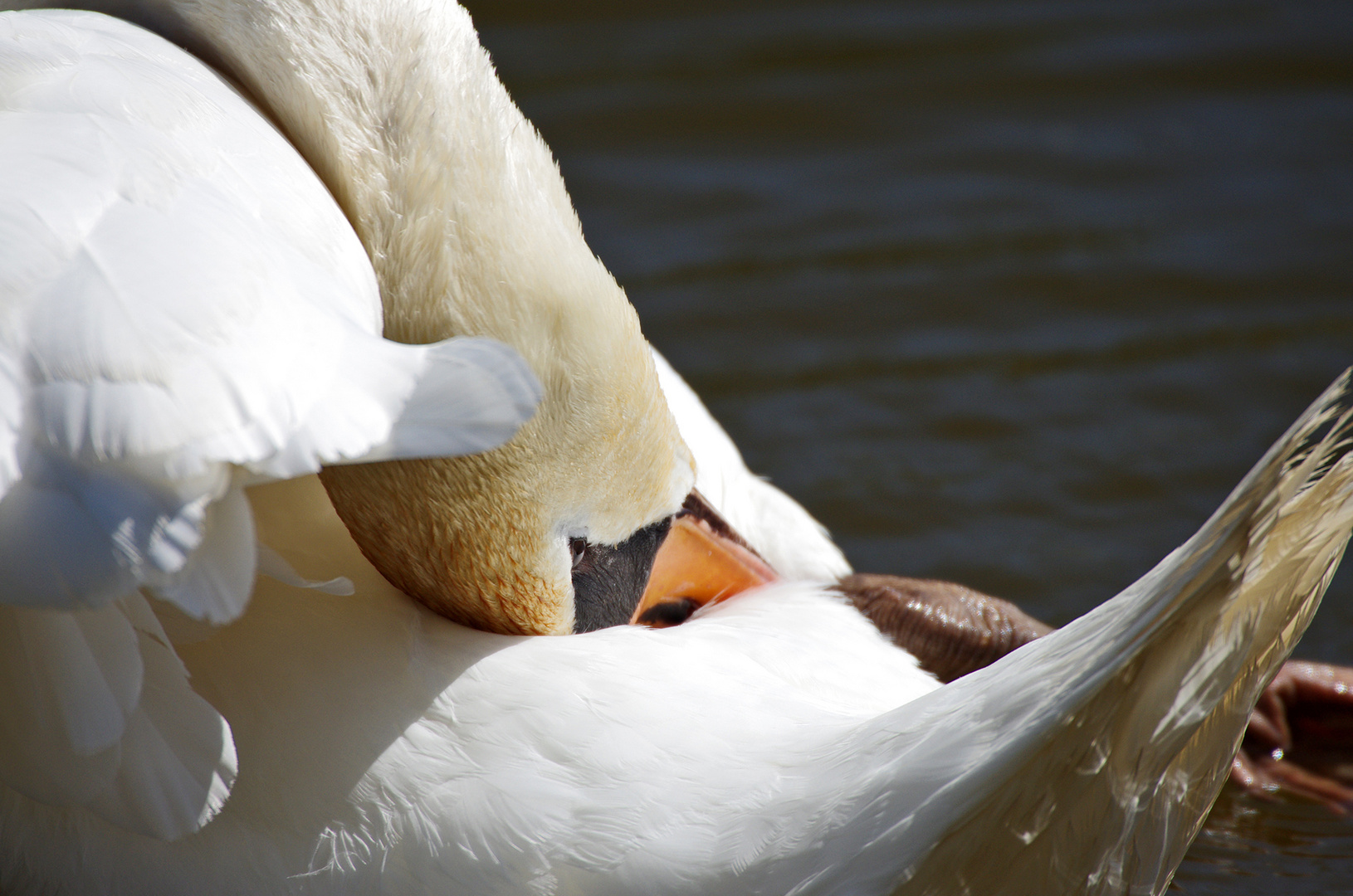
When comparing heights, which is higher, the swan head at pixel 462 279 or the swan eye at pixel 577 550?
the swan head at pixel 462 279

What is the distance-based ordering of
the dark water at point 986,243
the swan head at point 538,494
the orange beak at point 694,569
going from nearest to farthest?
1. the swan head at point 538,494
2. the orange beak at point 694,569
3. the dark water at point 986,243

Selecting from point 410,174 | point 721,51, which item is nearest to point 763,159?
point 721,51

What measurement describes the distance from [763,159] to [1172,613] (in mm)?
3896

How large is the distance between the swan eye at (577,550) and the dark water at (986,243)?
1354 mm

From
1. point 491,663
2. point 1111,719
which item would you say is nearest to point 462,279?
point 491,663

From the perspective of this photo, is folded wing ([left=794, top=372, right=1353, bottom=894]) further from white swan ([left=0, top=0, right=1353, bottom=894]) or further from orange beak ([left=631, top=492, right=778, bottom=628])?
orange beak ([left=631, top=492, right=778, bottom=628])

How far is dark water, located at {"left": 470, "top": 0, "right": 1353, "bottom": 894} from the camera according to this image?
3.58m

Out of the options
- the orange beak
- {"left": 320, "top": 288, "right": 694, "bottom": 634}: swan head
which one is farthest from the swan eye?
the orange beak

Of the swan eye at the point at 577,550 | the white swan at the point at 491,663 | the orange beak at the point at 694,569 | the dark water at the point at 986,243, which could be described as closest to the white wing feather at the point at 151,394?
the white swan at the point at 491,663

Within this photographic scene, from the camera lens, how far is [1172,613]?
123cm

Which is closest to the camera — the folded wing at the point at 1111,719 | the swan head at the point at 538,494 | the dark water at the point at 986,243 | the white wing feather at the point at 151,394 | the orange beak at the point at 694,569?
the white wing feather at the point at 151,394

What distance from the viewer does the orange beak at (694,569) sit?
204cm

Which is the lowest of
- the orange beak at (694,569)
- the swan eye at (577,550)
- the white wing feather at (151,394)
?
the orange beak at (694,569)

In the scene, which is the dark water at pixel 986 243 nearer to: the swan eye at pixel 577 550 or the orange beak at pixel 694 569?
the orange beak at pixel 694 569
